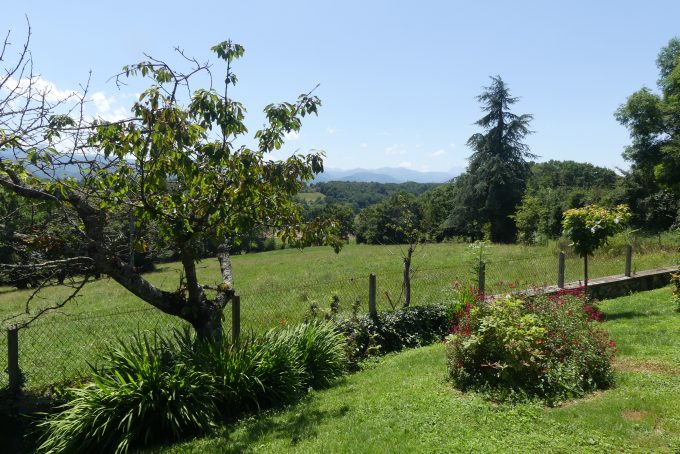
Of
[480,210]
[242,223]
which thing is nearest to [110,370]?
[242,223]

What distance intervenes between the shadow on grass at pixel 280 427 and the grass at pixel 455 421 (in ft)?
0.04

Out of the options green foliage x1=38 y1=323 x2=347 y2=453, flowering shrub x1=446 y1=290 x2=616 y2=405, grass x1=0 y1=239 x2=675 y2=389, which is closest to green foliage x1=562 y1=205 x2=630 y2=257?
grass x1=0 y1=239 x2=675 y2=389

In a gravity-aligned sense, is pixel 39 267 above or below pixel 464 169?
below

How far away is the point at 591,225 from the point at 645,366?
16.2ft

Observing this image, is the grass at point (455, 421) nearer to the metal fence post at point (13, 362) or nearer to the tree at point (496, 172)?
the metal fence post at point (13, 362)

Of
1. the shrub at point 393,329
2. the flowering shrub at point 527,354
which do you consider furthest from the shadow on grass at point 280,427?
the shrub at point 393,329

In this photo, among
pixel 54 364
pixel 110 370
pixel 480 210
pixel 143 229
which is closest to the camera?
pixel 110 370

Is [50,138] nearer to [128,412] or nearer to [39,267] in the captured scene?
[39,267]

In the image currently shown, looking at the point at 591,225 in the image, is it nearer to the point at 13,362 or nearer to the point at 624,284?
the point at 624,284

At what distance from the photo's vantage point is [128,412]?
17.9 feet

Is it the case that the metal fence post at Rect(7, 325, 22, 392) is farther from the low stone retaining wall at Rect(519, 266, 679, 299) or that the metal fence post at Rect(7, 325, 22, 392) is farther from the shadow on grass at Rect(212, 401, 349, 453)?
the low stone retaining wall at Rect(519, 266, 679, 299)

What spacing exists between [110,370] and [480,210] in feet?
125

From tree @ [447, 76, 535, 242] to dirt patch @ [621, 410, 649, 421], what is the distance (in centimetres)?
3557

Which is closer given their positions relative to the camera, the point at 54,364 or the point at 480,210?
the point at 54,364
